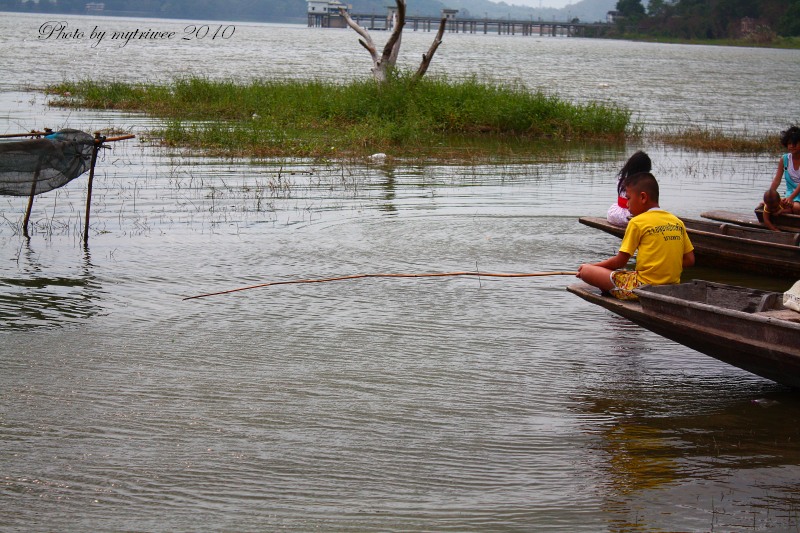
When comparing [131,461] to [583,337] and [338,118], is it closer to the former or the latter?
[583,337]

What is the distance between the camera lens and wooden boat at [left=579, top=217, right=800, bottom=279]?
8.00 meters

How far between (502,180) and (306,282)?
6.20 meters

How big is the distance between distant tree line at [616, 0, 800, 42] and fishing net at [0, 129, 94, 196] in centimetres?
10395

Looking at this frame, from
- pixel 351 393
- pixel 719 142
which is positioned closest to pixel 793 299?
pixel 351 393

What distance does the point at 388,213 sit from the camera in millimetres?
10734

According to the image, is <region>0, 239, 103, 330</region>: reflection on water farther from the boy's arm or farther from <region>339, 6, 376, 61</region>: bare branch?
<region>339, 6, 376, 61</region>: bare branch

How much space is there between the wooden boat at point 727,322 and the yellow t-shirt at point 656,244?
178mm

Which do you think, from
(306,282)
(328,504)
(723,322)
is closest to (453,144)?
(306,282)

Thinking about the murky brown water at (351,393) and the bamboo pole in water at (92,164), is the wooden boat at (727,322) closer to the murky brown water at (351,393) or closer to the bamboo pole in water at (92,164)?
the murky brown water at (351,393)

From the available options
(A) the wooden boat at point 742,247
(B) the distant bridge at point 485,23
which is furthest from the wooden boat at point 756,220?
(B) the distant bridge at point 485,23

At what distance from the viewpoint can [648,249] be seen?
5.91 m

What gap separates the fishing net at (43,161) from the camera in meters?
8.33

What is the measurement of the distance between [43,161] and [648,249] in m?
5.69

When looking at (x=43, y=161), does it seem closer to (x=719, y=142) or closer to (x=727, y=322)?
(x=727, y=322)
